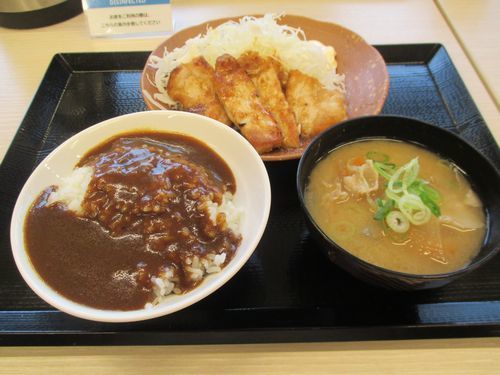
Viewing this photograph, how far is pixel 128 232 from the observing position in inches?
62.3

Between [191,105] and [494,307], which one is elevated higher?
[191,105]

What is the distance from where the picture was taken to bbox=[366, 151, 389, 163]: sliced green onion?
189cm

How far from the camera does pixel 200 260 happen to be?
152cm

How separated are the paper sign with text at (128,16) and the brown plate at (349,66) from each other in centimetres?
46

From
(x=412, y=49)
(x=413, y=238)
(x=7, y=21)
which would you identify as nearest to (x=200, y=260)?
(x=413, y=238)

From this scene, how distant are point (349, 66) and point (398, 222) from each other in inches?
53.9

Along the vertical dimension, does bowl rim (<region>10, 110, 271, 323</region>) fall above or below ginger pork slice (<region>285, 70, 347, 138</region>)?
below

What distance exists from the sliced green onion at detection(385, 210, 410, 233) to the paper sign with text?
229 cm

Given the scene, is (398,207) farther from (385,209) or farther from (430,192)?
(430,192)

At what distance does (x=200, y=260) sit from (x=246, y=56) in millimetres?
1516

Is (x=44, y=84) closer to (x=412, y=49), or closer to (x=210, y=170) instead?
(x=210, y=170)

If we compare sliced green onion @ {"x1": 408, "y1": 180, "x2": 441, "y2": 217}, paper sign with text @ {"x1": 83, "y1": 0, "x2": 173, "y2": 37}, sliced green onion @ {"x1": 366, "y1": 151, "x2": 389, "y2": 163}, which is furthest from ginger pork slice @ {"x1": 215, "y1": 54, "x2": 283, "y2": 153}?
paper sign with text @ {"x1": 83, "y1": 0, "x2": 173, "y2": 37}

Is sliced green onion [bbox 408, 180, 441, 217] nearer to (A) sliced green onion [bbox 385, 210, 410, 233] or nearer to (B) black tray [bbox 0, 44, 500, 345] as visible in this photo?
(A) sliced green onion [bbox 385, 210, 410, 233]

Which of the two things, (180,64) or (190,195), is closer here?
(190,195)
